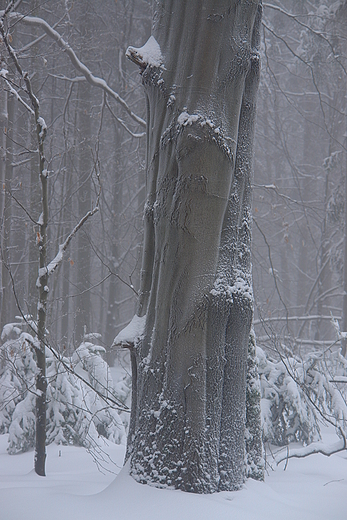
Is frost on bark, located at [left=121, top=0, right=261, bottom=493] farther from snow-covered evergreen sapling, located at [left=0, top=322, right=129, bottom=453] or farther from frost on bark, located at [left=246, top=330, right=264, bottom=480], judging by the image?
snow-covered evergreen sapling, located at [left=0, top=322, right=129, bottom=453]

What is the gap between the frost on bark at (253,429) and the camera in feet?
9.11

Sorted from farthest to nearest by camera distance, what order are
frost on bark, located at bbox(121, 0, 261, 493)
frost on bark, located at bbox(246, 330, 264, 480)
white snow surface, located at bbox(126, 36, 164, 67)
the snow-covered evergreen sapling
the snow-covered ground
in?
the snow-covered evergreen sapling
frost on bark, located at bbox(246, 330, 264, 480)
white snow surface, located at bbox(126, 36, 164, 67)
frost on bark, located at bbox(121, 0, 261, 493)
the snow-covered ground

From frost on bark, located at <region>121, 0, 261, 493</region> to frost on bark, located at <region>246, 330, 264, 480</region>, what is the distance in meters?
0.29

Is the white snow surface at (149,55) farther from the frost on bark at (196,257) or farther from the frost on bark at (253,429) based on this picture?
the frost on bark at (253,429)

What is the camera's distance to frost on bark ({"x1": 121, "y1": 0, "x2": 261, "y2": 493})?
7.71 feet

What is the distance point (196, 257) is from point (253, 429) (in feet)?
3.81

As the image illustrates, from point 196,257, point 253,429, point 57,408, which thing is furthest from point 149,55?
point 57,408

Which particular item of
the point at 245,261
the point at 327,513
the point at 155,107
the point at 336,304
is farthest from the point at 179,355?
the point at 336,304

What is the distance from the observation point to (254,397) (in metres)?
2.93

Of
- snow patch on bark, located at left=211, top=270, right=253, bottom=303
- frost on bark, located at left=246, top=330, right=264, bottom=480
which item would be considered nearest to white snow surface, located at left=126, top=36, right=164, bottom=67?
snow patch on bark, located at left=211, top=270, right=253, bottom=303

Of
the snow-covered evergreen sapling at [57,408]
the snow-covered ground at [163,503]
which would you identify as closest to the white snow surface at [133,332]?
the snow-covered ground at [163,503]

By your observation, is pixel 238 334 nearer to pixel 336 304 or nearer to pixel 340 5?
pixel 340 5

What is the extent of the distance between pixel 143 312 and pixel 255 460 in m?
1.10

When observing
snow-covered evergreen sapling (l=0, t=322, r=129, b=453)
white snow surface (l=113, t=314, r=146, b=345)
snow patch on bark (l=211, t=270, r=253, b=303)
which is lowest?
snow-covered evergreen sapling (l=0, t=322, r=129, b=453)
